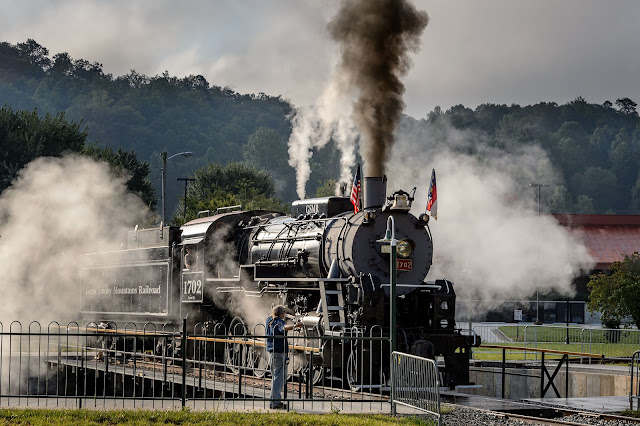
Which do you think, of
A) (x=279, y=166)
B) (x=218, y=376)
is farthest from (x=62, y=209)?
(x=279, y=166)

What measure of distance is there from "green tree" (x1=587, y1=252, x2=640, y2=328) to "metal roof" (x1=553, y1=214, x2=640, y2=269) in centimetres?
2013

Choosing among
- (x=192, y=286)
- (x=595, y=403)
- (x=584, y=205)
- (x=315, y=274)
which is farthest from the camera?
(x=584, y=205)

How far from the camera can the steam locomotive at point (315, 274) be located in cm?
1853

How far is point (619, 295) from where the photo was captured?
122ft

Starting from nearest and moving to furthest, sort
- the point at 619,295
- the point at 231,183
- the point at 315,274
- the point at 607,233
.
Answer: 1. the point at 315,274
2. the point at 619,295
3. the point at 607,233
4. the point at 231,183

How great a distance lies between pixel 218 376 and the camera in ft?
69.7

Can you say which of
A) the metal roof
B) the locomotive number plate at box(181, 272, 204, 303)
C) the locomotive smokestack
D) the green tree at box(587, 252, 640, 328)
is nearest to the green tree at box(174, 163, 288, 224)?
the metal roof

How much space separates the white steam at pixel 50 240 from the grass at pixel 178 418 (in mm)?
17799

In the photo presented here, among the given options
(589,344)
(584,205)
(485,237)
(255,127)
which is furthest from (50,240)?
(255,127)

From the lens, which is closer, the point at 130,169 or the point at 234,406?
the point at 234,406

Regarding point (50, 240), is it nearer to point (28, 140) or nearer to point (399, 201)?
point (399, 201)

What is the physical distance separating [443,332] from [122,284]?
40.4 ft

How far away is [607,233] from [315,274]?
47.2 meters

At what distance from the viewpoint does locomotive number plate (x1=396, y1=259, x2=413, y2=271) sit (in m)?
19.1
